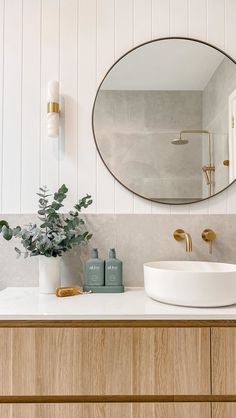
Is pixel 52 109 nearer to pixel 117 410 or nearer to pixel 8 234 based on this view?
pixel 8 234

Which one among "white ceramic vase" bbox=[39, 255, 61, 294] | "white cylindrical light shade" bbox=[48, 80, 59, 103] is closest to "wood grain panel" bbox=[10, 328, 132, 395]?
"white ceramic vase" bbox=[39, 255, 61, 294]

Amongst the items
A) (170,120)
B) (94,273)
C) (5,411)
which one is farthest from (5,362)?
(170,120)

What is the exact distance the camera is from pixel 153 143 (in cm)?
156

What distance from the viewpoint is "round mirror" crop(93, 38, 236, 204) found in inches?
61.1

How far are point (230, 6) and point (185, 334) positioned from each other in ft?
5.00

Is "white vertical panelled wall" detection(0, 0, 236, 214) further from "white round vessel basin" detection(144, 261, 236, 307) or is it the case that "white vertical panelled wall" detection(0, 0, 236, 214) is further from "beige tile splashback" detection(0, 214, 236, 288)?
"white round vessel basin" detection(144, 261, 236, 307)

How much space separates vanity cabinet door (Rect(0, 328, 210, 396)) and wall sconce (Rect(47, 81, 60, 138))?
0.88m

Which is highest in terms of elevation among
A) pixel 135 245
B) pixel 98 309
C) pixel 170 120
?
pixel 170 120

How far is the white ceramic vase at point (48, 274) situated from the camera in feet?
4.59

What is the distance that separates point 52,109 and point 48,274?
2.44 ft

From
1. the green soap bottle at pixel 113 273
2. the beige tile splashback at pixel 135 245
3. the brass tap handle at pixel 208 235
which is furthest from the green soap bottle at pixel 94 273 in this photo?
the brass tap handle at pixel 208 235

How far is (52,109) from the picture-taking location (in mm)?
1514

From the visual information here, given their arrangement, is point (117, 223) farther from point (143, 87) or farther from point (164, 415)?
point (164, 415)

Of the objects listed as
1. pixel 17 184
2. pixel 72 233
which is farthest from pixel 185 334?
pixel 17 184
